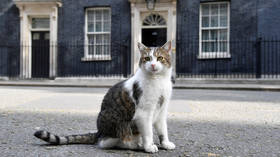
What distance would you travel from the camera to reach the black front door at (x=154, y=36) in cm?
1612

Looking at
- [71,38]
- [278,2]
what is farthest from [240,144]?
[71,38]

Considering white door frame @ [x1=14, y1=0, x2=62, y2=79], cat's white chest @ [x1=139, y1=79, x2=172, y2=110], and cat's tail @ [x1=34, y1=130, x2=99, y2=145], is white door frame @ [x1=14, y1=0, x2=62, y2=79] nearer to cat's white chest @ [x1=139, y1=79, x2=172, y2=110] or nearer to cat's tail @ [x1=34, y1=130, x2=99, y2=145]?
cat's tail @ [x1=34, y1=130, x2=99, y2=145]

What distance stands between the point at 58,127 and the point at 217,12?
42.1ft

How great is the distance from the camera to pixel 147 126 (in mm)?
2631

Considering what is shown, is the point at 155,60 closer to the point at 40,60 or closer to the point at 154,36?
the point at 154,36

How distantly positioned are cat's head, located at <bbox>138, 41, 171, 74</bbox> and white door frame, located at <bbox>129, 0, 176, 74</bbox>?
497 inches

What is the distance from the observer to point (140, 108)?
2.63 metres

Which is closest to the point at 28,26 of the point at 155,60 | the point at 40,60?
the point at 40,60

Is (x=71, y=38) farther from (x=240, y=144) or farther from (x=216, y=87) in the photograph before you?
(x=240, y=144)

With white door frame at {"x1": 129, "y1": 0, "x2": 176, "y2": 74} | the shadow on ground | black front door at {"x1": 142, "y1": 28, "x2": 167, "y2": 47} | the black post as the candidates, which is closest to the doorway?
black front door at {"x1": 142, "y1": 28, "x2": 167, "y2": 47}

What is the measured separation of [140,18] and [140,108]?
13.9 metres

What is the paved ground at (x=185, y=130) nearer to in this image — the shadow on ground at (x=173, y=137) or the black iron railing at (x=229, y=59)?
the shadow on ground at (x=173, y=137)

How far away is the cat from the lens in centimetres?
263

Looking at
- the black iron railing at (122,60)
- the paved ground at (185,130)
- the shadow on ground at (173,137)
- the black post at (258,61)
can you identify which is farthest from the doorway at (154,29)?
the shadow on ground at (173,137)
